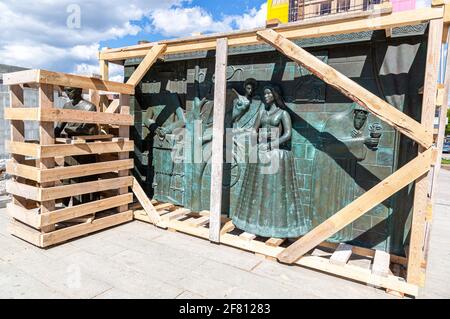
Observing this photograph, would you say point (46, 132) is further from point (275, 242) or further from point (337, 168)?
point (337, 168)

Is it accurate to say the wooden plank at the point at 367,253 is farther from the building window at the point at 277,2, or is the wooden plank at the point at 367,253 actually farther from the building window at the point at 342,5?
the building window at the point at 277,2

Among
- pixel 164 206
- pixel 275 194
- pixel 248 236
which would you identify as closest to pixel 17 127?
pixel 164 206

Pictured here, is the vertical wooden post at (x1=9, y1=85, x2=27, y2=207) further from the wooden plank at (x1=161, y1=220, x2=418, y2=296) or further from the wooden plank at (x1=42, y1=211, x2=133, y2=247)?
the wooden plank at (x1=161, y1=220, x2=418, y2=296)

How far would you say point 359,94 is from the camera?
9.57 ft

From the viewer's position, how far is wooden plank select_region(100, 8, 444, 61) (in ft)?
9.25

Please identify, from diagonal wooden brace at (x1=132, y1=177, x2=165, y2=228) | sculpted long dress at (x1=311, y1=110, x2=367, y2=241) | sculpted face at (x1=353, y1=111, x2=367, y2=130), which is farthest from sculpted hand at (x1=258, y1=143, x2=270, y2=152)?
diagonal wooden brace at (x1=132, y1=177, x2=165, y2=228)

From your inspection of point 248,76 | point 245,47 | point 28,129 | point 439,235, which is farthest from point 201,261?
point 28,129

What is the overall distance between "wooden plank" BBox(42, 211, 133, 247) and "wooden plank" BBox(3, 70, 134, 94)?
6.10 ft

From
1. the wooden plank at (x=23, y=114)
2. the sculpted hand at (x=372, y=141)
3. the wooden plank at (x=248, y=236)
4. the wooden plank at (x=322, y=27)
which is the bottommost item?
the wooden plank at (x=248, y=236)

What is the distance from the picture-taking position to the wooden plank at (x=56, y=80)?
11.5 feet

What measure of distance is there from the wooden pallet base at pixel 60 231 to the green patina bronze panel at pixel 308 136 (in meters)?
1.44

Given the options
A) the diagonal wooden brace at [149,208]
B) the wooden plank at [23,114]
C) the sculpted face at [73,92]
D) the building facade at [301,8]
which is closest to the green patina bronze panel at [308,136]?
the diagonal wooden brace at [149,208]

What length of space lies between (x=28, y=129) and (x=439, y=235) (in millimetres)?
9397

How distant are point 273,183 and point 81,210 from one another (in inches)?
103
